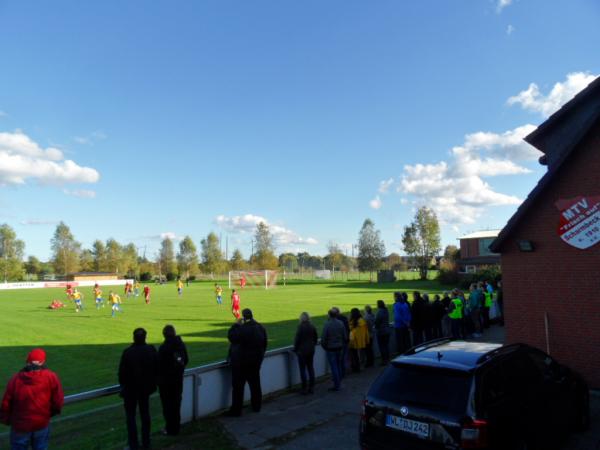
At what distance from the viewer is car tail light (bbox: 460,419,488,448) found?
14.0 feet

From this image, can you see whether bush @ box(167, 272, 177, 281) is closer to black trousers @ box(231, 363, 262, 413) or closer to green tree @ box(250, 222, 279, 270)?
green tree @ box(250, 222, 279, 270)

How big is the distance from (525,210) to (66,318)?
24.5 meters

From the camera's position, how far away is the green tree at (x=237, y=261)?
11576 centimetres

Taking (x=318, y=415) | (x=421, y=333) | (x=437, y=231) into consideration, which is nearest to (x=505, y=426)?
(x=318, y=415)

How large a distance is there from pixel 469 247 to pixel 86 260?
9547 centimetres

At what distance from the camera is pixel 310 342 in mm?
8875

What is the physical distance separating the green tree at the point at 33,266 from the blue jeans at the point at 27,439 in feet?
436

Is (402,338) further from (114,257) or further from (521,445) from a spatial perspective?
(114,257)

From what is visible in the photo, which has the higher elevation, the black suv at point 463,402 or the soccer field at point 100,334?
the black suv at point 463,402

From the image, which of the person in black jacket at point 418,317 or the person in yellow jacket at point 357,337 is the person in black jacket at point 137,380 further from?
the person in black jacket at point 418,317

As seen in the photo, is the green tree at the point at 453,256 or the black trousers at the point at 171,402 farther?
the green tree at the point at 453,256

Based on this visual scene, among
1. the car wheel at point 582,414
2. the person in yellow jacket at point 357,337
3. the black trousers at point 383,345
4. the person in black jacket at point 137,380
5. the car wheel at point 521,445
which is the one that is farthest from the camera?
the black trousers at point 383,345

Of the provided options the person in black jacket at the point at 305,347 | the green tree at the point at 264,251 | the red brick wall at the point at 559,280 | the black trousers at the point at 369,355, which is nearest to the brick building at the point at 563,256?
the red brick wall at the point at 559,280

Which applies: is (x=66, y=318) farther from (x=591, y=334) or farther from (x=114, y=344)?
(x=591, y=334)
